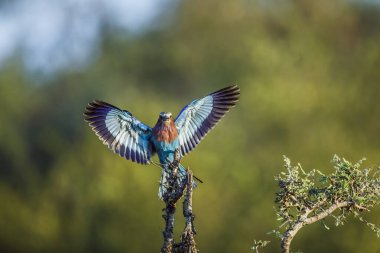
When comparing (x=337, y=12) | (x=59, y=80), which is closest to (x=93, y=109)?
(x=59, y=80)

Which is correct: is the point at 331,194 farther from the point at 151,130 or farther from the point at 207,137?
the point at 207,137

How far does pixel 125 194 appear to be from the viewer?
31266 millimetres

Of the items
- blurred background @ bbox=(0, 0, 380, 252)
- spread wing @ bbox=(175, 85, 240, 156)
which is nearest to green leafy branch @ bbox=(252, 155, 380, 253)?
spread wing @ bbox=(175, 85, 240, 156)

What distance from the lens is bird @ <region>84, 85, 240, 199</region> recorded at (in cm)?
1045

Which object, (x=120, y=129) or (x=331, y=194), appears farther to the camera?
(x=120, y=129)

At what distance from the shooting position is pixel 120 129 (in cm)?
1062

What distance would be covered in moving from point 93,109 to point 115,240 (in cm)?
2045

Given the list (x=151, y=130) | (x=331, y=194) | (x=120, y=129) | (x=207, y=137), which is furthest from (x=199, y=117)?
(x=207, y=137)

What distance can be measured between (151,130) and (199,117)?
26.6 inches

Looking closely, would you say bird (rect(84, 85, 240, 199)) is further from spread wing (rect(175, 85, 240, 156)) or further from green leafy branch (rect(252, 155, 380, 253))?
green leafy branch (rect(252, 155, 380, 253))

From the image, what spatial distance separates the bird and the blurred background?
15.5 metres

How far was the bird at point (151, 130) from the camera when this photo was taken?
411 inches

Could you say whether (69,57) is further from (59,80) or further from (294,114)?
(294,114)

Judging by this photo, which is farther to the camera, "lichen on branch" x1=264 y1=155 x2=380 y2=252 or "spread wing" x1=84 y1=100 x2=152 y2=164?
"spread wing" x1=84 y1=100 x2=152 y2=164
